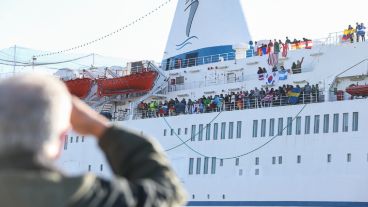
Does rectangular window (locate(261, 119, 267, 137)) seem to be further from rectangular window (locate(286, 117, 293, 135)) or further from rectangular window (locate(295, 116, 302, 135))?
rectangular window (locate(295, 116, 302, 135))

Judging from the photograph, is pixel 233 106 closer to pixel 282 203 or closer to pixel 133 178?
pixel 282 203

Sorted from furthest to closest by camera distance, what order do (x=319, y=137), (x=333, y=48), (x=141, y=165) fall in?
(x=333, y=48) → (x=319, y=137) → (x=141, y=165)

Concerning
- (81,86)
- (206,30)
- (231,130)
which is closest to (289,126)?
(231,130)

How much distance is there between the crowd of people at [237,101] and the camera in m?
31.6

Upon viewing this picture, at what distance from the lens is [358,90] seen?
97.4ft

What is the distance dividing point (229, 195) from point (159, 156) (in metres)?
28.5

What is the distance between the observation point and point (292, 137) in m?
30.2

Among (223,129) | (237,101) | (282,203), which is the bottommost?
(282,203)

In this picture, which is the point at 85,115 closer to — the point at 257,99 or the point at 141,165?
the point at 141,165

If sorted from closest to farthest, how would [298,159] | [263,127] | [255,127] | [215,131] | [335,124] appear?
1. [335,124]
2. [298,159]
3. [263,127]
4. [255,127]
5. [215,131]

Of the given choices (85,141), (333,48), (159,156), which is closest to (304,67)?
(333,48)

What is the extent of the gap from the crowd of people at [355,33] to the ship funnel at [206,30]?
6836 millimetres

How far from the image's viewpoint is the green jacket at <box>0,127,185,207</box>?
7.13 ft

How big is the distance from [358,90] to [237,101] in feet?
18.0
